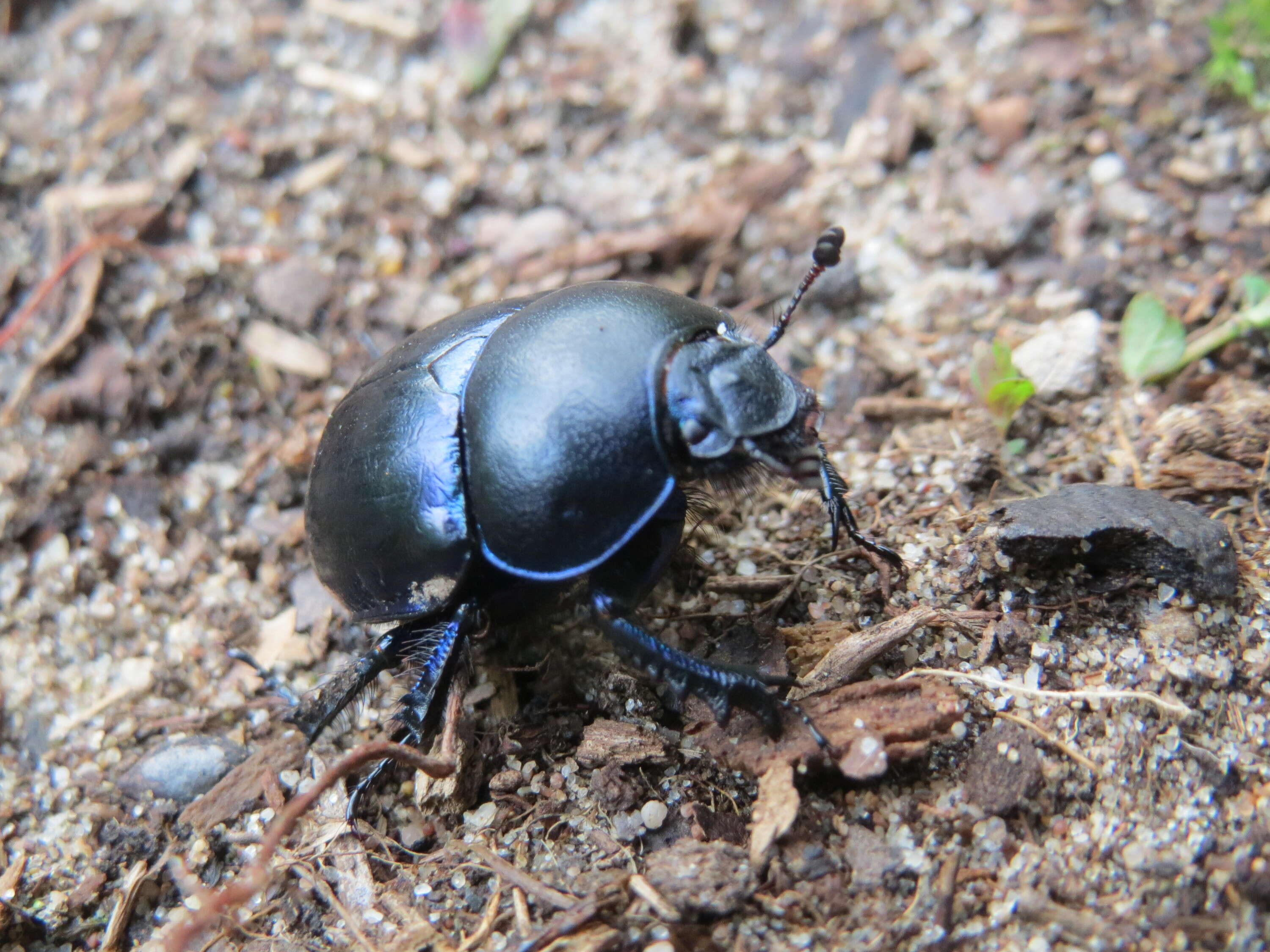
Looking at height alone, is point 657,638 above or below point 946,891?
above

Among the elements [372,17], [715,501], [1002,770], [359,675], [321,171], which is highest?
[372,17]

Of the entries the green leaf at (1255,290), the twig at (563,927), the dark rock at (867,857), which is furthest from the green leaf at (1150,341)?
the twig at (563,927)

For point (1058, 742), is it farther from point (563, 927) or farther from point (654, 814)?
point (563, 927)

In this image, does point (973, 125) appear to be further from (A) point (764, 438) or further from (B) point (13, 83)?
(B) point (13, 83)

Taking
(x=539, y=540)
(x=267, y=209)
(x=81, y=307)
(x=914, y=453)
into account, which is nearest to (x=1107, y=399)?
(x=914, y=453)

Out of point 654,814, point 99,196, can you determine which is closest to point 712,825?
point 654,814

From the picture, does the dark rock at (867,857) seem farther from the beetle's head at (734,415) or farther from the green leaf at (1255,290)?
the green leaf at (1255,290)

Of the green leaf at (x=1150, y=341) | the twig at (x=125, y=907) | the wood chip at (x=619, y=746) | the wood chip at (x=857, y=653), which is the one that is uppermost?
the green leaf at (x=1150, y=341)
